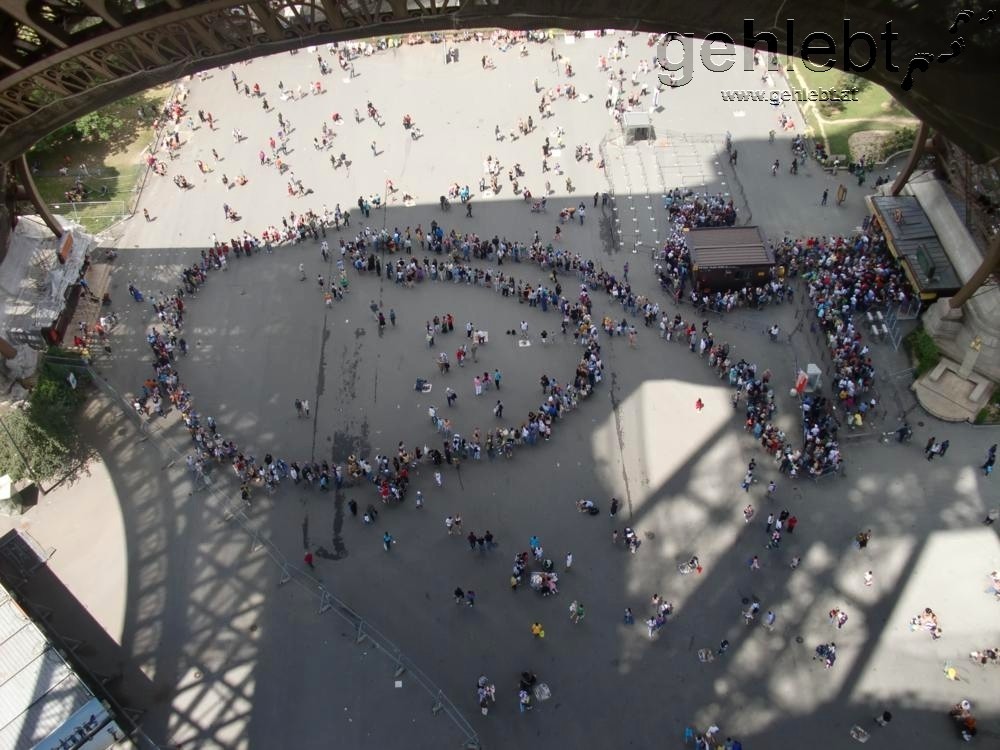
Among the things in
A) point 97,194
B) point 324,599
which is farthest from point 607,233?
point 97,194

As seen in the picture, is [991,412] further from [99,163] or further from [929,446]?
[99,163]

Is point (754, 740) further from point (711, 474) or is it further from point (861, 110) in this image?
point (861, 110)

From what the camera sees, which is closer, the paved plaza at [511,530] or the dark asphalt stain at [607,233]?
the paved plaza at [511,530]

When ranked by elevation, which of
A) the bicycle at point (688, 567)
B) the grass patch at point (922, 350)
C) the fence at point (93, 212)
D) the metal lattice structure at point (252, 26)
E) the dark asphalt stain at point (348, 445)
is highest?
the fence at point (93, 212)

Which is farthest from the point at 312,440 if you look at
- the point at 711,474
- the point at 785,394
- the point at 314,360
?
the point at 785,394

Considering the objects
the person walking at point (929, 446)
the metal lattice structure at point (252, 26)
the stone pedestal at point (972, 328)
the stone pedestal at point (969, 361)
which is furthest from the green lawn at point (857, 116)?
the metal lattice structure at point (252, 26)

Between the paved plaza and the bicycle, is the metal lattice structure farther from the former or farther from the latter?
the bicycle

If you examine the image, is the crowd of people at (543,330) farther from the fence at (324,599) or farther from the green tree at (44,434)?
the green tree at (44,434)
